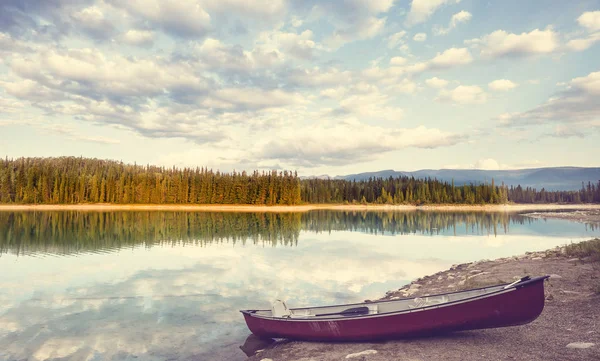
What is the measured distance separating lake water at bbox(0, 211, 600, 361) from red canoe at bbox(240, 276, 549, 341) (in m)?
2.49

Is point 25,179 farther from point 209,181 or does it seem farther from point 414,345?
point 414,345

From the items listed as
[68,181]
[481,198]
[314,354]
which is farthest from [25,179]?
[481,198]

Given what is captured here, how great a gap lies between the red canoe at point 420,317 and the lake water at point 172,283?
8.18ft

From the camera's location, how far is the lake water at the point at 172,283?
15.8 meters

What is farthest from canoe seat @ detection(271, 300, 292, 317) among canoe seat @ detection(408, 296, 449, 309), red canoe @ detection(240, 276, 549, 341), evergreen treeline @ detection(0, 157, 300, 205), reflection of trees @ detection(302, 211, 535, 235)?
evergreen treeline @ detection(0, 157, 300, 205)

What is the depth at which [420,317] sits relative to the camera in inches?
503

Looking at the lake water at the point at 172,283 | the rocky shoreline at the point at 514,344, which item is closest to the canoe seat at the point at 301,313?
the rocky shoreline at the point at 514,344

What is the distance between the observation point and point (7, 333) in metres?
16.5

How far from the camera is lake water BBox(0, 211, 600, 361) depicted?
15.8 meters

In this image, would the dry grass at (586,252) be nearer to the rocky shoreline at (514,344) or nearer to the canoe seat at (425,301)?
the rocky shoreline at (514,344)

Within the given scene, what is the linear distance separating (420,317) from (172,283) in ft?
63.2

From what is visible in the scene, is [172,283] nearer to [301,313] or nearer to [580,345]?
[301,313]

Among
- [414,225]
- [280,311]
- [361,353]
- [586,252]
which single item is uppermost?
[586,252]

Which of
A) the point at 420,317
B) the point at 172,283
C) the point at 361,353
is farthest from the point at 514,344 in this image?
the point at 172,283
